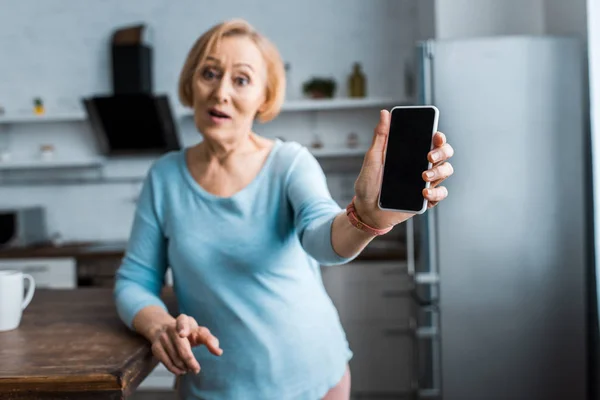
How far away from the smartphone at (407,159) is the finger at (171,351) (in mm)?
394

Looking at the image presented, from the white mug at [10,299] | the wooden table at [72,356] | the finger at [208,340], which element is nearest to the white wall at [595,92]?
the wooden table at [72,356]

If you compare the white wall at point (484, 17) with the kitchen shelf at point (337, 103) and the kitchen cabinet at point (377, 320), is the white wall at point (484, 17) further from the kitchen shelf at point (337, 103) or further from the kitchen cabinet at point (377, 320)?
the kitchen cabinet at point (377, 320)

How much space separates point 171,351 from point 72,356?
15 centimetres

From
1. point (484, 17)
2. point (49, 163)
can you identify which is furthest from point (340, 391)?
point (49, 163)

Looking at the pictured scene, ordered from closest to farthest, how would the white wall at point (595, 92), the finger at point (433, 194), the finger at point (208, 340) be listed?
1. the finger at point (433, 194)
2. the finger at point (208, 340)
3. the white wall at point (595, 92)

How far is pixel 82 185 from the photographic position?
413cm

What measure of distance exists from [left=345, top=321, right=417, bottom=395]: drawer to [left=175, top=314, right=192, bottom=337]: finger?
7.78 ft

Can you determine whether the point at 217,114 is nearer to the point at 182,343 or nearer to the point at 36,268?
the point at 182,343

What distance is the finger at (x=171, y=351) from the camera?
106 centimetres

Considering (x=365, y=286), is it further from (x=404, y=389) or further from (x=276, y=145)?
(x=276, y=145)

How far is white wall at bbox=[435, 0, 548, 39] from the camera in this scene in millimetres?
3049

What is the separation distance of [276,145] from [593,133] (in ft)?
4.97

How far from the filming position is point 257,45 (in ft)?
4.12

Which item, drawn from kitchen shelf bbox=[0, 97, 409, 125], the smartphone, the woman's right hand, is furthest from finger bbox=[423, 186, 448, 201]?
kitchen shelf bbox=[0, 97, 409, 125]
